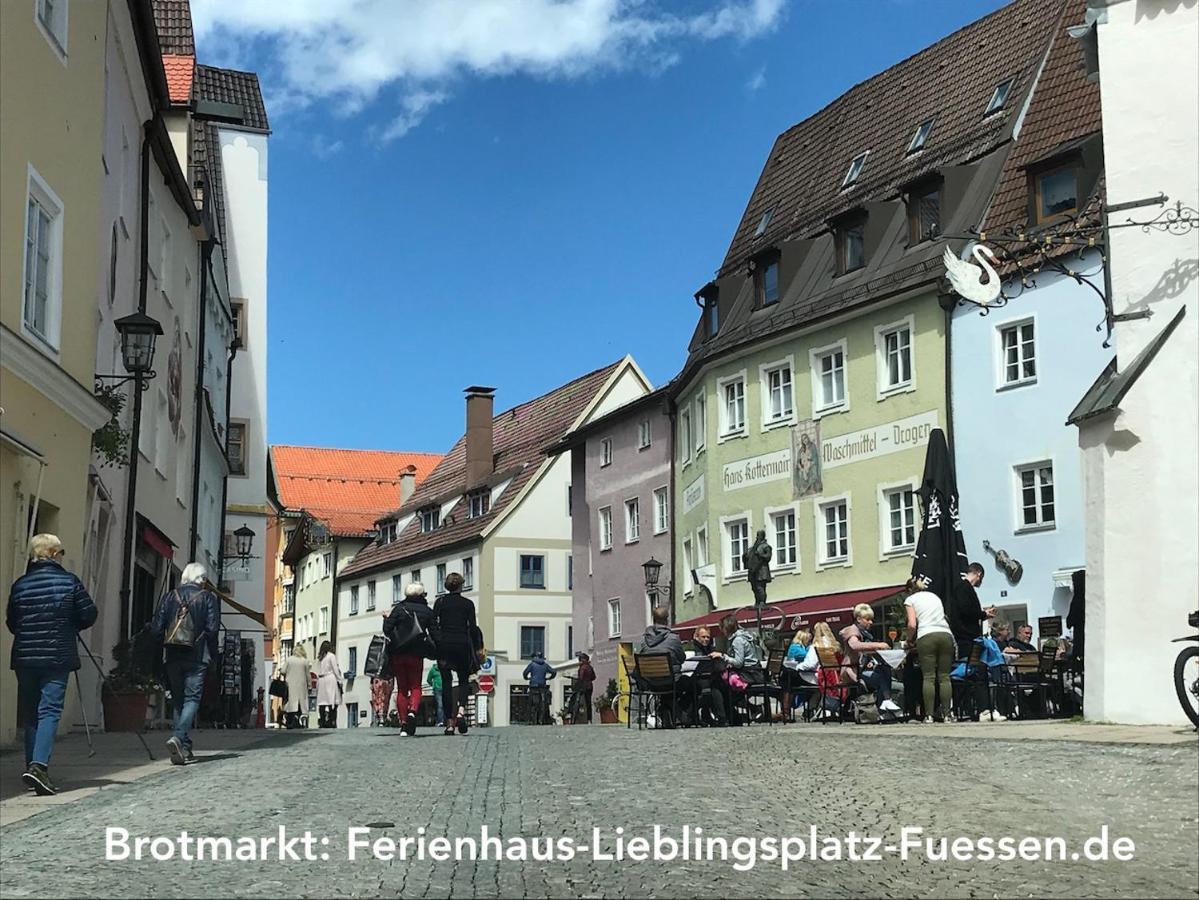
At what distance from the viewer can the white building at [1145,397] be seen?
16250 mm

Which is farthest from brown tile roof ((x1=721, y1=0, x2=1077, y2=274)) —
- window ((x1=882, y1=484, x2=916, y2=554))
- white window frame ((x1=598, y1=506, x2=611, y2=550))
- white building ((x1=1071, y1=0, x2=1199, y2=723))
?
white building ((x1=1071, y1=0, x2=1199, y2=723))

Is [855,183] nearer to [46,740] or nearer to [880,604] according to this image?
[880,604]

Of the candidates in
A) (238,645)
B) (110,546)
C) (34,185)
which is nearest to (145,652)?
(34,185)

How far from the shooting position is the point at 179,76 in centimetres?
3638

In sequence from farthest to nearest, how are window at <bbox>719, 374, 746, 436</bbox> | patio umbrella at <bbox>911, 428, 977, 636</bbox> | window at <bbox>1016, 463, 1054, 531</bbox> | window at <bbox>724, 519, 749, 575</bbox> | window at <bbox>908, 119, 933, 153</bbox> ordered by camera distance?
window at <bbox>719, 374, 746, 436</bbox>, window at <bbox>724, 519, 749, 575</bbox>, window at <bbox>908, 119, 933, 153</bbox>, window at <bbox>1016, 463, 1054, 531</bbox>, patio umbrella at <bbox>911, 428, 977, 636</bbox>

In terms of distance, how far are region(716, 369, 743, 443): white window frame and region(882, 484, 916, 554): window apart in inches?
254

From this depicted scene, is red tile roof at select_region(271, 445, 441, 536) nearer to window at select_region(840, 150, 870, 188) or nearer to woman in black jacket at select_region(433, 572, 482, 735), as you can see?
window at select_region(840, 150, 870, 188)

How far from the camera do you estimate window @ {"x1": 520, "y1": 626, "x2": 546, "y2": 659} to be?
2675 inches

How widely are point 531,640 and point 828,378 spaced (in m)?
29.9

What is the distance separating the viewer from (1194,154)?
56.1ft

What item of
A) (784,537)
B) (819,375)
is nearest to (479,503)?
(784,537)

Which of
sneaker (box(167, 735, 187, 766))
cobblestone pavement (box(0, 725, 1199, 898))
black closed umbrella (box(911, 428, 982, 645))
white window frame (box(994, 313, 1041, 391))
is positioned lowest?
cobblestone pavement (box(0, 725, 1199, 898))

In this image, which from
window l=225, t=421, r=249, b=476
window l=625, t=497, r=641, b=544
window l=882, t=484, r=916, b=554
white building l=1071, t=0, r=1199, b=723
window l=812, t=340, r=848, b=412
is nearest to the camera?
white building l=1071, t=0, r=1199, b=723

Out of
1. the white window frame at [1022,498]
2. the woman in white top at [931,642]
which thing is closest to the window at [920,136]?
the white window frame at [1022,498]
